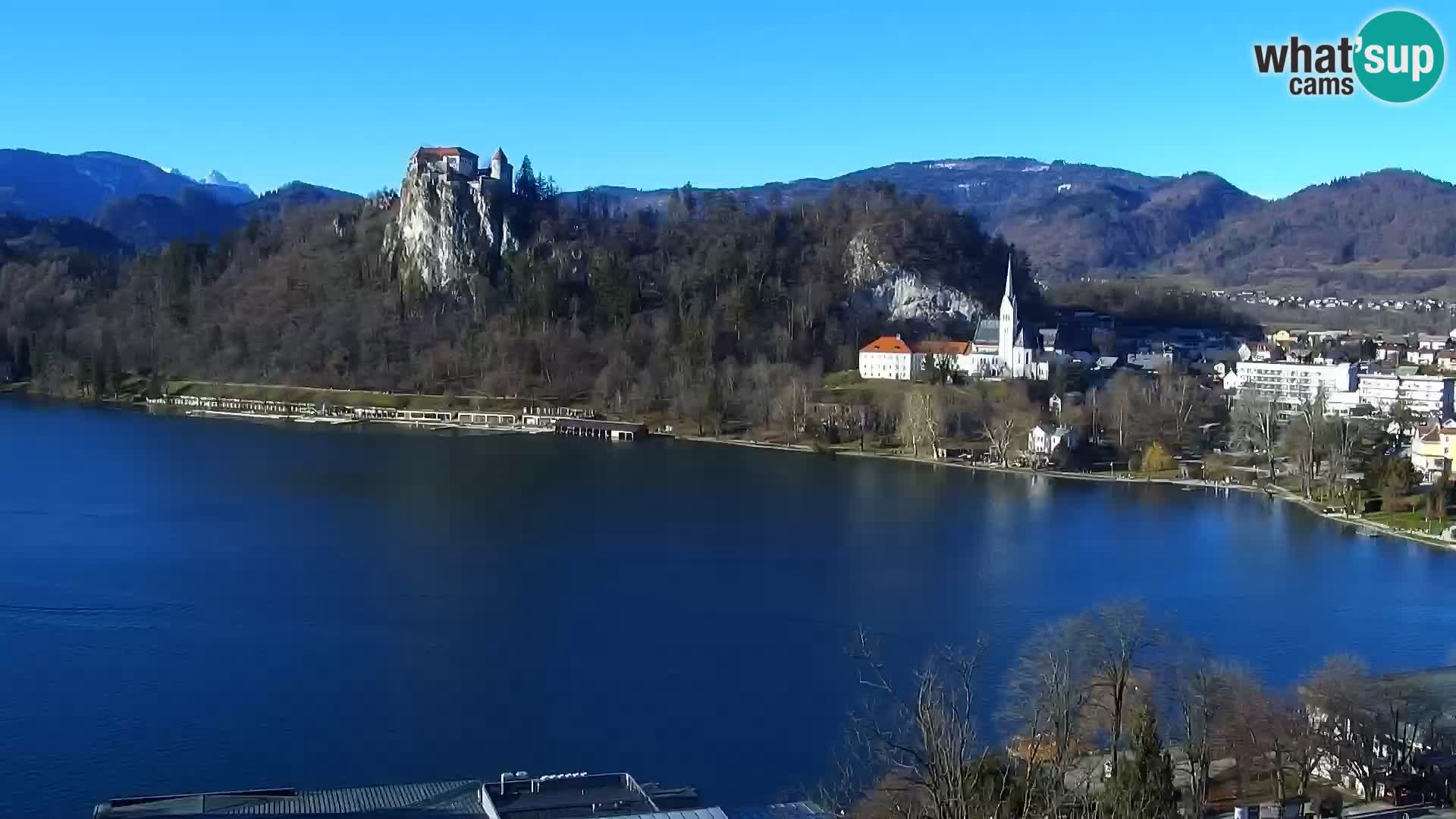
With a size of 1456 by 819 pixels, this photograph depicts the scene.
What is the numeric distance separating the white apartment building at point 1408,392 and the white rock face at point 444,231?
49.8ft

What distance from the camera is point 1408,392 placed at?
19.2 meters

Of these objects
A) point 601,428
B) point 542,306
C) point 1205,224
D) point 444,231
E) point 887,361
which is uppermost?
point 1205,224

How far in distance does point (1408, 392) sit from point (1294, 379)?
156 cm

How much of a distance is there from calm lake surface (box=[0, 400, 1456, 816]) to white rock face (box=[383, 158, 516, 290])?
34.9ft

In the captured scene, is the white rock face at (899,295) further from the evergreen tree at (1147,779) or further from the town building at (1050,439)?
the evergreen tree at (1147,779)

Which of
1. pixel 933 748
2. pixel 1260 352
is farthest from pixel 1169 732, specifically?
pixel 1260 352

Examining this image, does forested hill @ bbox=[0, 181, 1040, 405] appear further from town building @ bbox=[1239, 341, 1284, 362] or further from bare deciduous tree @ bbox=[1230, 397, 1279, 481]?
bare deciduous tree @ bbox=[1230, 397, 1279, 481]

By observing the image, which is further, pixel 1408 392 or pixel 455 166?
pixel 455 166

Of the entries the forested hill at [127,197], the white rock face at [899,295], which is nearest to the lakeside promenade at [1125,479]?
the white rock face at [899,295]

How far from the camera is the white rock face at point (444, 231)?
2545 cm

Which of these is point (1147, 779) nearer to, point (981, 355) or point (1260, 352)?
point (981, 355)

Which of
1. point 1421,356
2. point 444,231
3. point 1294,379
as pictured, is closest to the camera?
point 1294,379

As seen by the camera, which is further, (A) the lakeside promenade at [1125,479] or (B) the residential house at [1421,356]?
(B) the residential house at [1421,356]

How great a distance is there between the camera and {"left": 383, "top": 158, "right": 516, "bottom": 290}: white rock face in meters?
25.5
